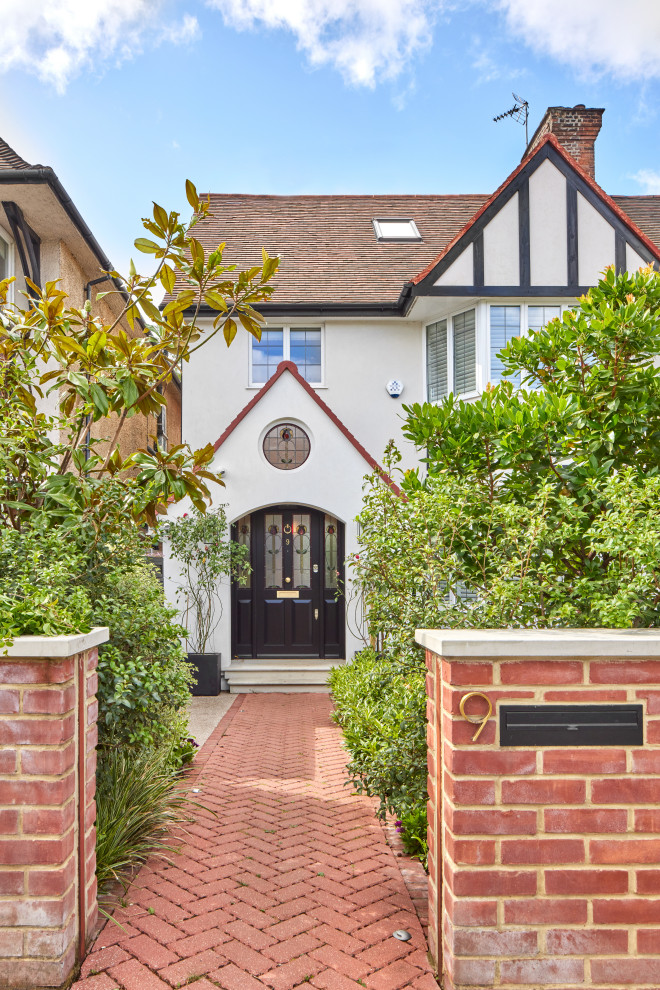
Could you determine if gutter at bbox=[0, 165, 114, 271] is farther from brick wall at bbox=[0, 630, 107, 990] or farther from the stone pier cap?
the stone pier cap

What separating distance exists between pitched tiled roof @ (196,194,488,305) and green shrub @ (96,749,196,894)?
30.5ft

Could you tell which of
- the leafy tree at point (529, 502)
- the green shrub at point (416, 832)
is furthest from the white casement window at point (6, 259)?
the green shrub at point (416, 832)

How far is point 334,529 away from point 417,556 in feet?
24.8

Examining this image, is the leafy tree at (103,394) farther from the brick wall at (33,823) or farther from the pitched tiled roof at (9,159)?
the pitched tiled roof at (9,159)

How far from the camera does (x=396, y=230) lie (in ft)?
48.9

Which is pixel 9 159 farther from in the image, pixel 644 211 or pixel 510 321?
pixel 644 211

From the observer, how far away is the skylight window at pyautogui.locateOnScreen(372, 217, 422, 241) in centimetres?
1456

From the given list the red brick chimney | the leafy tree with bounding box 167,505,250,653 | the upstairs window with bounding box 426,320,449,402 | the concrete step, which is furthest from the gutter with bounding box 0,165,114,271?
the red brick chimney

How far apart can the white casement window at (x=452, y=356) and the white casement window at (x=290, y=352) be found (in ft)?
6.28

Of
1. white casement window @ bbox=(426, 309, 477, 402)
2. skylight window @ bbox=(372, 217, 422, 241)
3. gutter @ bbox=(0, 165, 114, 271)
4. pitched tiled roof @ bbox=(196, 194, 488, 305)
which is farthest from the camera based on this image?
skylight window @ bbox=(372, 217, 422, 241)

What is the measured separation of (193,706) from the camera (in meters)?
9.29

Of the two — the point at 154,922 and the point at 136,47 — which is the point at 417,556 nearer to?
the point at 154,922

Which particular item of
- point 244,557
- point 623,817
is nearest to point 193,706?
point 244,557

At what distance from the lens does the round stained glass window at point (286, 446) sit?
11.0 m
